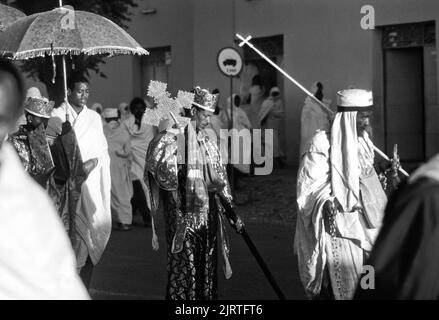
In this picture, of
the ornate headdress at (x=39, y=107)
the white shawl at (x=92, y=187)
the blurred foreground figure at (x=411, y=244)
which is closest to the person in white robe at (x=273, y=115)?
the white shawl at (x=92, y=187)

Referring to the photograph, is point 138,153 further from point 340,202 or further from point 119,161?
point 340,202

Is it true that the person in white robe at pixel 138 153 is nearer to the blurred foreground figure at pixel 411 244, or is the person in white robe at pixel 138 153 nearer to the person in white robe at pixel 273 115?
the person in white robe at pixel 273 115

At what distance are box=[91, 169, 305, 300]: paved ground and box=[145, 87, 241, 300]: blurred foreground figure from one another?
1272mm

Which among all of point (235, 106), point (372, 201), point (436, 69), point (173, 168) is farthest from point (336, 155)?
point (235, 106)

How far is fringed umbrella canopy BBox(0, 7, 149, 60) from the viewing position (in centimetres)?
840

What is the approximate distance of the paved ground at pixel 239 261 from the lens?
915 cm

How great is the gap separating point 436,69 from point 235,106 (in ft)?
13.3

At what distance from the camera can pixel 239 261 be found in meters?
11.0

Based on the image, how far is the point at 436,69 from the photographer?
59.7ft

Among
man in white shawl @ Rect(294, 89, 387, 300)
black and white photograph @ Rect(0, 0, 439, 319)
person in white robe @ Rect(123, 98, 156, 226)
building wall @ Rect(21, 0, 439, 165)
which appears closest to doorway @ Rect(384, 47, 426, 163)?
black and white photograph @ Rect(0, 0, 439, 319)

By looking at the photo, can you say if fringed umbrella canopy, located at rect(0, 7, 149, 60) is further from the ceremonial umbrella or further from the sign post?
the sign post

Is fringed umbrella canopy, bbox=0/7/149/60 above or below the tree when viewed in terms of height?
below

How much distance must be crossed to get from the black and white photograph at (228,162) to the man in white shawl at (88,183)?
0.01m

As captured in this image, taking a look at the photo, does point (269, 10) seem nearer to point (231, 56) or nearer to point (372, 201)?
point (231, 56)
